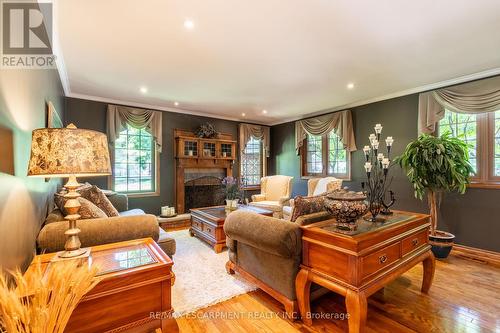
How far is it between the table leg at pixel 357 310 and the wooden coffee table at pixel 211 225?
209 cm

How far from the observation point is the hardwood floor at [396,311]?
183 centimetres

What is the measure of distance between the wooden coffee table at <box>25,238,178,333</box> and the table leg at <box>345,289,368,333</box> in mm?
1070

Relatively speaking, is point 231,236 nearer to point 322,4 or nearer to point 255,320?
point 255,320

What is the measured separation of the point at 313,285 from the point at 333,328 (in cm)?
32

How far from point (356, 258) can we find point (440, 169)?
95.3 inches

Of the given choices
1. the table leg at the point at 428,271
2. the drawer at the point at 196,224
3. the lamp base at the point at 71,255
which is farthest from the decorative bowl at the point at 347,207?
the drawer at the point at 196,224

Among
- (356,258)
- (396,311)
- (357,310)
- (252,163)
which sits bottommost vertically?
(396,311)

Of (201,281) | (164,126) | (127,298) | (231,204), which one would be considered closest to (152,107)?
(164,126)

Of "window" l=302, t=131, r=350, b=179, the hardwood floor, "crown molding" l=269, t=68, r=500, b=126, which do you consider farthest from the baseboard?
"crown molding" l=269, t=68, r=500, b=126

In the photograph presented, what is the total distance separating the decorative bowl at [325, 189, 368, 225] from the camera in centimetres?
168

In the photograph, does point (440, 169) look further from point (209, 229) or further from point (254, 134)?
point (254, 134)

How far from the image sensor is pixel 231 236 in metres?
2.34

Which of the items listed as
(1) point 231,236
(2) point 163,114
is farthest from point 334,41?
(2) point 163,114

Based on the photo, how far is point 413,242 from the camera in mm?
2031
